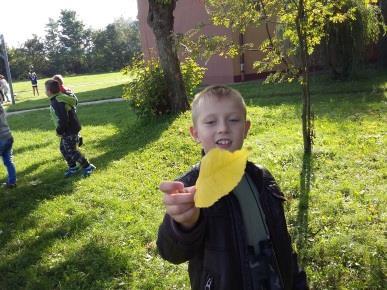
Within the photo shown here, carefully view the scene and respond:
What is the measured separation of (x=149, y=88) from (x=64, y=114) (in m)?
3.60

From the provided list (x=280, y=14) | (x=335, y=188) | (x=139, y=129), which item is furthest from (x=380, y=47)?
(x=335, y=188)

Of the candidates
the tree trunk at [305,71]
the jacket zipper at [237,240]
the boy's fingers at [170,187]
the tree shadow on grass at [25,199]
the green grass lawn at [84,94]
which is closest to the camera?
the boy's fingers at [170,187]

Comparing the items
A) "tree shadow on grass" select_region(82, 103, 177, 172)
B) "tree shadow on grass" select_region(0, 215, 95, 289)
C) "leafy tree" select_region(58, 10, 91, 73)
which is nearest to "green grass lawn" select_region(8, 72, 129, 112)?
"tree shadow on grass" select_region(82, 103, 177, 172)

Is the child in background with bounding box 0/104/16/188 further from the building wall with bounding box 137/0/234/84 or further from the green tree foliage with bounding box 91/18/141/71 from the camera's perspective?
the green tree foliage with bounding box 91/18/141/71

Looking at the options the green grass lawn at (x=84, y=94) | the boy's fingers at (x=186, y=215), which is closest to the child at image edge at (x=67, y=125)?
the boy's fingers at (x=186, y=215)

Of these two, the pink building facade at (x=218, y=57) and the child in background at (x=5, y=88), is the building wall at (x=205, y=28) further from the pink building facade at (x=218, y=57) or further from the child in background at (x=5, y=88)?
the child in background at (x=5, y=88)

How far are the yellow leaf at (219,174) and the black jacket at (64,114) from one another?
680 centimetres

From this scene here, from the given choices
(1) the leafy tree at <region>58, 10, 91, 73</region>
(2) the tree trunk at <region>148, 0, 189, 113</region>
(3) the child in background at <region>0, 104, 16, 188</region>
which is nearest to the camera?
(3) the child in background at <region>0, 104, 16, 188</region>

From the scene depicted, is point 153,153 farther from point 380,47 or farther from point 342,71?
point 380,47

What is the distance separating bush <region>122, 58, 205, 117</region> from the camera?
425 inches

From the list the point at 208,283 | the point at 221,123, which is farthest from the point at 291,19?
the point at 208,283

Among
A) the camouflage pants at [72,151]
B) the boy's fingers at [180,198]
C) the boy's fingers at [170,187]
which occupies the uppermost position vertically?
the boy's fingers at [170,187]

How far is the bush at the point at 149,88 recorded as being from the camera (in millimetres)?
10797

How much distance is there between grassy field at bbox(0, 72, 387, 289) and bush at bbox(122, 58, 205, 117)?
42 centimetres
